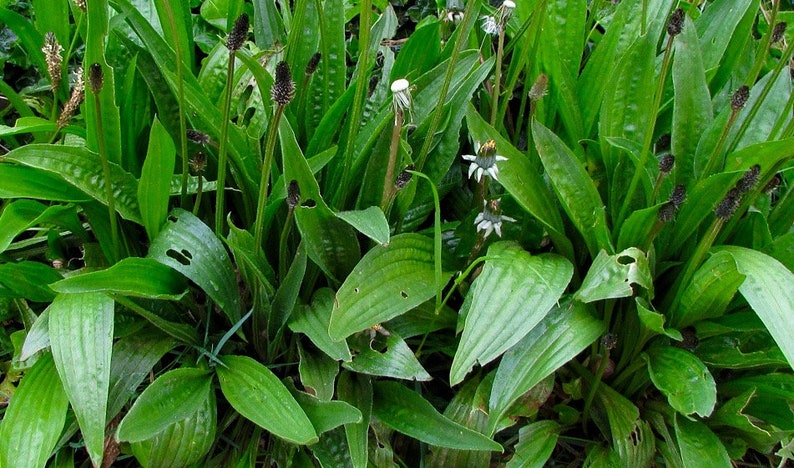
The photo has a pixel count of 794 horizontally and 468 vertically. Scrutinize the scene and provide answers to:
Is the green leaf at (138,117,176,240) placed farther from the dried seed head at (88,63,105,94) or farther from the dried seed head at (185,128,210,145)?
the dried seed head at (88,63,105,94)

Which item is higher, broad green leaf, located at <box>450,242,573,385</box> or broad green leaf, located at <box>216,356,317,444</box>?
broad green leaf, located at <box>450,242,573,385</box>

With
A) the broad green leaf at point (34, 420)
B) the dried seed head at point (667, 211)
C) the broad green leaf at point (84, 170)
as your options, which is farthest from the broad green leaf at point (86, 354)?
the dried seed head at point (667, 211)

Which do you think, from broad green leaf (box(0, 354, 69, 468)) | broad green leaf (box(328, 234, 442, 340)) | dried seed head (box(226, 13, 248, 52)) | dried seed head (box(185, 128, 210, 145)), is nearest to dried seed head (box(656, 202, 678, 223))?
broad green leaf (box(328, 234, 442, 340))

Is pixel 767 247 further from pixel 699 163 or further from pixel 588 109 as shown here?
pixel 588 109

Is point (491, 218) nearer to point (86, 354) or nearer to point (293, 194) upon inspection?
point (293, 194)

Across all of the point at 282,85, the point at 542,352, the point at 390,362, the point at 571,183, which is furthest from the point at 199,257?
the point at 571,183

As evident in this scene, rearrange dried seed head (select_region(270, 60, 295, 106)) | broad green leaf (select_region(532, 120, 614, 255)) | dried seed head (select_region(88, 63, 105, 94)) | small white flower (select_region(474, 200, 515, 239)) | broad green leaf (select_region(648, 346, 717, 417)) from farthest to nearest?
broad green leaf (select_region(532, 120, 614, 255))
small white flower (select_region(474, 200, 515, 239))
broad green leaf (select_region(648, 346, 717, 417))
dried seed head (select_region(88, 63, 105, 94))
dried seed head (select_region(270, 60, 295, 106))

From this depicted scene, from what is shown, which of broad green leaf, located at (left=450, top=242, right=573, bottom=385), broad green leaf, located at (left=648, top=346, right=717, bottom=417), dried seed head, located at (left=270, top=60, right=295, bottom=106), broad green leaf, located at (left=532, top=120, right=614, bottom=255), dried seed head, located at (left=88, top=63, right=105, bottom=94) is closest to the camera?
dried seed head, located at (left=270, top=60, right=295, bottom=106)

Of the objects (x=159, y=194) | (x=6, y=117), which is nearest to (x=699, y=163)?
(x=159, y=194)
